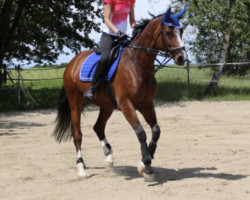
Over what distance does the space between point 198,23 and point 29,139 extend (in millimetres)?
13174

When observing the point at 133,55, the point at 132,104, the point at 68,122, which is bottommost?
the point at 68,122

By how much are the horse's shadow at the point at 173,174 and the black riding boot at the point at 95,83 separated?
1.24 m

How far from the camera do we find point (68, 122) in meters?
7.40

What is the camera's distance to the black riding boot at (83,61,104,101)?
6.18 metres

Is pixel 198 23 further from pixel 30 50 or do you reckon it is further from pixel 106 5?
pixel 106 5

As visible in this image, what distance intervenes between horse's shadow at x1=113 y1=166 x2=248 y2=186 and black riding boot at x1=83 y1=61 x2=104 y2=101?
124cm

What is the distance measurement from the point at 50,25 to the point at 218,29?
8.17 metres

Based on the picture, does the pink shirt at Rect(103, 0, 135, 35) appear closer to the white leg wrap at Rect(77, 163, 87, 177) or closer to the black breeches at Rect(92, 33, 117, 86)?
the black breeches at Rect(92, 33, 117, 86)

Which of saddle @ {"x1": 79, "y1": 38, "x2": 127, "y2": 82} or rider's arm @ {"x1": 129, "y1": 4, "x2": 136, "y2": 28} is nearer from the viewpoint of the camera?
saddle @ {"x1": 79, "y1": 38, "x2": 127, "y2": 82}

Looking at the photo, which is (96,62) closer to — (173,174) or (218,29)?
(173,174)

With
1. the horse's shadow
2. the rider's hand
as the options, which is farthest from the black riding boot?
the horse's shadow

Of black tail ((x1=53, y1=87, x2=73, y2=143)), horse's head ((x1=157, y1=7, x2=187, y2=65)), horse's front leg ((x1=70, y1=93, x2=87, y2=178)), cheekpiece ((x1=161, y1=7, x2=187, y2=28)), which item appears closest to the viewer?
horse's head ((x1=157, y1=7, x2=187, y2=65))

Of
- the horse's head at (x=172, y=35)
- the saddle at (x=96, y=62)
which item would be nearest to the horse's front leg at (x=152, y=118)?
the saddle at (x=96, y=62)

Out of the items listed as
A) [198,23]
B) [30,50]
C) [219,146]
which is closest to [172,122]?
[219,146]
